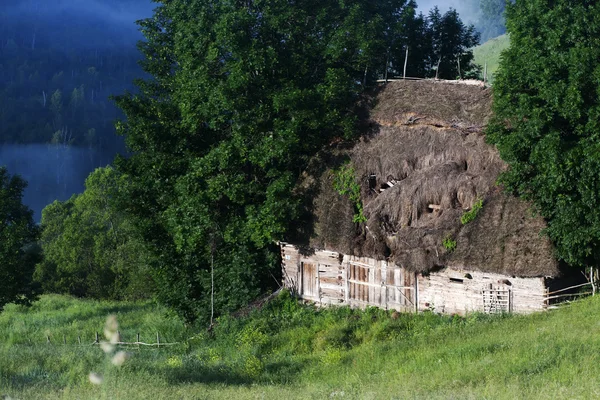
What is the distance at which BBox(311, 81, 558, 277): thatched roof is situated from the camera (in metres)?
19.5

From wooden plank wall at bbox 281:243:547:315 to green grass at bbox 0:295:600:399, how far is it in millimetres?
564

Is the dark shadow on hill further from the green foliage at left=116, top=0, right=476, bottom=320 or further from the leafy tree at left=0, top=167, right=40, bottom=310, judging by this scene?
the leafy tree at left=0, top=167, right=40, bottom=310

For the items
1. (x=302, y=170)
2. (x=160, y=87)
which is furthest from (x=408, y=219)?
(x=160, y=87)

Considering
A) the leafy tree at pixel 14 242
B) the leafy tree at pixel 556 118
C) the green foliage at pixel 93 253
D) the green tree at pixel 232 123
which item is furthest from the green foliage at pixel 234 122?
the green foliage at pixel 93 253

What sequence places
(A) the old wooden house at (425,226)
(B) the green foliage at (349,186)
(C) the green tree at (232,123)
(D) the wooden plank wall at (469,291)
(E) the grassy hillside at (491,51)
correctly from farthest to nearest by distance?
(E) the grassy hillside at (491,51) < (C) the green tree at (232,123) < (B) the green foliage at (349,186) < (A) the old wooden house at (425,226) < (D) the wooden plank wall at (469,291)

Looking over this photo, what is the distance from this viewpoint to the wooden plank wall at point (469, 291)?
1942 centimetres

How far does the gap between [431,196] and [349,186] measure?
277cm

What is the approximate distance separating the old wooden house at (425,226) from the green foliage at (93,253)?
2439 centimetres

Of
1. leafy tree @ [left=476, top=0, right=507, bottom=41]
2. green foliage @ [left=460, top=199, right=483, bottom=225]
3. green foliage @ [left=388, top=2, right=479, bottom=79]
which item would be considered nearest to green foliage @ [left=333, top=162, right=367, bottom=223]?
green foliage @ [left=460, top=199, right=483, bottom=225]

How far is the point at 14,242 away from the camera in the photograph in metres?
30.0

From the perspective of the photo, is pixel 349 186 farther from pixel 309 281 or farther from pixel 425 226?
Answer: pixel 309 281

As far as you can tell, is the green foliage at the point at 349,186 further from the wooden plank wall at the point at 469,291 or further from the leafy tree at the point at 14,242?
the leafy tree at the point at 14,242

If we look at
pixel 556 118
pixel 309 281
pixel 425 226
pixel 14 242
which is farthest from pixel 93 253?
pixel 556 118

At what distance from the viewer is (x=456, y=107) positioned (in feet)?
72.4
